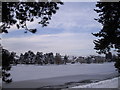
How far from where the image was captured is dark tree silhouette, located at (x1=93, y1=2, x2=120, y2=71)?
21138 millimetres

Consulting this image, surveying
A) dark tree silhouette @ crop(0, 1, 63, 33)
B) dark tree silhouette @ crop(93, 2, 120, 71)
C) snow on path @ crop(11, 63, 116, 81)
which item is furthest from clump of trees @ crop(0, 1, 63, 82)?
snow on path @ crop(11, 63, 116, 81)

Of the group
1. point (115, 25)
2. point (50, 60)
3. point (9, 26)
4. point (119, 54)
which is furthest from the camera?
point (50, 60)

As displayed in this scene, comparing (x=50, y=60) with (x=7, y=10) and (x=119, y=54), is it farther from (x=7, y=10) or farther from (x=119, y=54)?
(x=7, y=10)

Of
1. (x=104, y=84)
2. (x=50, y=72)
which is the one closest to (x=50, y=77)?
(x=50, y=72)

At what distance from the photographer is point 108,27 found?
72.5ft

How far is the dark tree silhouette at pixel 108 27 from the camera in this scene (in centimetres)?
2114

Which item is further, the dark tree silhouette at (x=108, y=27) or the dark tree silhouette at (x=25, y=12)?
the dark tree silhouette at (x=108, y=27)

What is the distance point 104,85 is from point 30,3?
17.7 ft

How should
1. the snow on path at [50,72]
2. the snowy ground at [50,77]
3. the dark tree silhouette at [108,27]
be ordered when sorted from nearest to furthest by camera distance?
1. the dark tree silhouette at [108,27]
2. the snowy ground at [50,77]
3. the snow on path at [50,72]

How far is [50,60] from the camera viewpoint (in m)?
158

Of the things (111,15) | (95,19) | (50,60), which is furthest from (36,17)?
(50,60)

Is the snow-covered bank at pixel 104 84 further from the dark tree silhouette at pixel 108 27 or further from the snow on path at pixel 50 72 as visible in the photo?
the snow on path at pixel 50 72

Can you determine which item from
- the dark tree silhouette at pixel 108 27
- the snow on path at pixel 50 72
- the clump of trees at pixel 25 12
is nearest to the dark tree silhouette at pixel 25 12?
the clump of trees at pixel 25 12

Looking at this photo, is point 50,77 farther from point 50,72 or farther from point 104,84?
point 104,84
